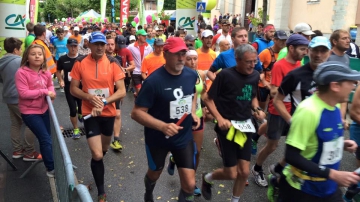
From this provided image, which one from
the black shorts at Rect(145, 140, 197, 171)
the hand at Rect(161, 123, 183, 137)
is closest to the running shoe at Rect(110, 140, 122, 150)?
the black shorts at Rect(145, 140, 197, 171)

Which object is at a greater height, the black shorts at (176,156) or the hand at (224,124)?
the hand at (224,124)

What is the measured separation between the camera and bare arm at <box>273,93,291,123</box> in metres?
3.94

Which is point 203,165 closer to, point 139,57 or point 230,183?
point 230,183

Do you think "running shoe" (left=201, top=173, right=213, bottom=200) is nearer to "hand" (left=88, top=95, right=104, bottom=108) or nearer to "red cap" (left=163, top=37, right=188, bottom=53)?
"hand" (left=88, top=95, right=104, bottom=108)

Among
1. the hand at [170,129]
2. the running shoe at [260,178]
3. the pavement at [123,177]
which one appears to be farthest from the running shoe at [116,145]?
the hand at [170,129]

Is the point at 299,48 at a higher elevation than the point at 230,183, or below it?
higher

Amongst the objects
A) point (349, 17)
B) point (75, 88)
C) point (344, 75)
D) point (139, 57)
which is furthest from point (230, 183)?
point (349, 17)

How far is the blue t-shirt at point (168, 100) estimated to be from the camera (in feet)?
11.6

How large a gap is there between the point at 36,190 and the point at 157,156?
2091mm

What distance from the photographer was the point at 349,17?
16.9 meters

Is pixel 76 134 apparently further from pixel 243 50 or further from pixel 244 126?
pixel 243 50

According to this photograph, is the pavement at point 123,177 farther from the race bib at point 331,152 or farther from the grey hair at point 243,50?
the race bib at point 331,152

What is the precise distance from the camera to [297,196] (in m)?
2.79

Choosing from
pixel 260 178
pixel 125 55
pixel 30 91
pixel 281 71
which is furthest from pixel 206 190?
pixel 125 55
